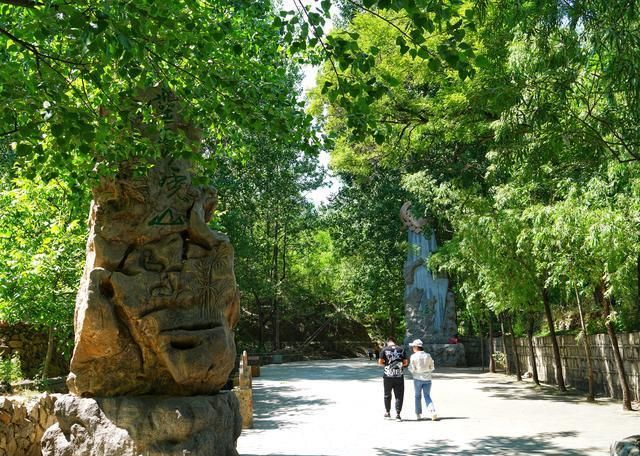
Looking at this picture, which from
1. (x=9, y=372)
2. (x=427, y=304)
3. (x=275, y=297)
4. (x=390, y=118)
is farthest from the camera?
(x=275, y=297)

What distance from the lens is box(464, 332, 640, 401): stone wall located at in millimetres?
13047

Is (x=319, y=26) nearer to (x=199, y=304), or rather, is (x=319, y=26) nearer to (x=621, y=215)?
(x=199, y=304)

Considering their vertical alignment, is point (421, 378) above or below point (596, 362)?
below

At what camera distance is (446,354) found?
89.4 feet

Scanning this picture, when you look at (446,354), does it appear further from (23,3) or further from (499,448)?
(23,3)

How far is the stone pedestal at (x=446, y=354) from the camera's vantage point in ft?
88.9

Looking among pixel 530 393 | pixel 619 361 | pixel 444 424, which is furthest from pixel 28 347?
pixel 619 361

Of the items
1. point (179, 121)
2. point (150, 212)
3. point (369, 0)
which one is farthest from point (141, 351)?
point (369, 0)

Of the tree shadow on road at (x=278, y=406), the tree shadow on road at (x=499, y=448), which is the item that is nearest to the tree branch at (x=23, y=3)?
the tree shadow on road at (x=499, y=448)

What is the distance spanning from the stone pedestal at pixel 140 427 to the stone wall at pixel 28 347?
7623mm

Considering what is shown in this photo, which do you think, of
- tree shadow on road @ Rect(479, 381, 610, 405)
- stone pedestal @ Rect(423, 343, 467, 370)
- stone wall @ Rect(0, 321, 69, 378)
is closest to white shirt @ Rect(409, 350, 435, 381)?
tree shadow on road @ Rect(479, 381, 610, 405)

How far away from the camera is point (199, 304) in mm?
7711

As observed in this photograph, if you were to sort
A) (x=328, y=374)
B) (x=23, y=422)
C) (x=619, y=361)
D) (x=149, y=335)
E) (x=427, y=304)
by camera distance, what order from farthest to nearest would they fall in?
(x=427, y=304)
(x=328, y=374)
(x=619, y=361)
(x=23, y=422)
(x=149, y=335)

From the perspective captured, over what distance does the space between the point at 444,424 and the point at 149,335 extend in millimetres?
6478
